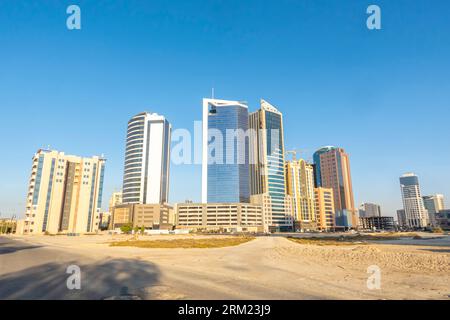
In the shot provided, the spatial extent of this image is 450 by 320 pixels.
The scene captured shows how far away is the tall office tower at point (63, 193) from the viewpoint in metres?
150

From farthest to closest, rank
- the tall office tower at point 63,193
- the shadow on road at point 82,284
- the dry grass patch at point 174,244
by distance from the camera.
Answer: the tall office tower at point 63,193, the dry grass patch at point 174,244, the shadow on road at point 82,284

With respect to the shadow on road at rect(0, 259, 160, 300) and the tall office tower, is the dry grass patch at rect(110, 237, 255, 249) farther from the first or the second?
the tall office tower

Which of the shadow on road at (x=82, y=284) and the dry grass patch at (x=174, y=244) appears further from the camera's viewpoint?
the dry grass patch at (x=174, y=244)

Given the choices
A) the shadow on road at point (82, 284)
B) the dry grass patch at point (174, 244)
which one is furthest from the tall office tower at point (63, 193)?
the shadow on road at point (82, 284)

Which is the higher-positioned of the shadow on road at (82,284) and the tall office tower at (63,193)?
the tall office tower at (63,193)

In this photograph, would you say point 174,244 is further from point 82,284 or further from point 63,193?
point 63,193

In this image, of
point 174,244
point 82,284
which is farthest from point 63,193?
point 82,284

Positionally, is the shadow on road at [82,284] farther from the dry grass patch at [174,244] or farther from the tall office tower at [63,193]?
the tall office tower at [63,193]

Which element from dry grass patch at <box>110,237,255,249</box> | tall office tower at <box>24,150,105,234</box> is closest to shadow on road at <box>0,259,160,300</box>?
dry grass patch at <box>110,237,255,249</box>

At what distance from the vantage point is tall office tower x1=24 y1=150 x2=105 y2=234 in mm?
149750

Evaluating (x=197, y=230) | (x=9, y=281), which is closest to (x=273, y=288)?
(x=9, y=281)

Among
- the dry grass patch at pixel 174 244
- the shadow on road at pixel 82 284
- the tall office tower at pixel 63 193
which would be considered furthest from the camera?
the tall office tower at pixel 63 193

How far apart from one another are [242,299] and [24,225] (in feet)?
582

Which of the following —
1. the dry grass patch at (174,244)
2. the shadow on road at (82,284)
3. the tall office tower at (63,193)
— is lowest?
the dry grass patch at (174,244)
